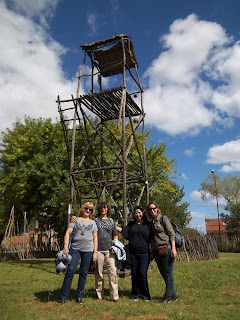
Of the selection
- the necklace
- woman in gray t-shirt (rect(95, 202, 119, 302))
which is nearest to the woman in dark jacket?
woman in gray t-shirt (rect(95, 202, 119, 302))

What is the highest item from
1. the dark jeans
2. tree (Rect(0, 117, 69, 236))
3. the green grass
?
tree (Rect(0, 117, 69, 236))

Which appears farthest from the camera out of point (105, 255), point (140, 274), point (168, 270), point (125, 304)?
point (105, 255)

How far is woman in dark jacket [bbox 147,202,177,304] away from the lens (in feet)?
16.7

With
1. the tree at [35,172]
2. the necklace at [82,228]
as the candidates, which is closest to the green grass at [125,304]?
the necklace at [82,228]

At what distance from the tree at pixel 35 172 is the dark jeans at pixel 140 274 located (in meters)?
11.5

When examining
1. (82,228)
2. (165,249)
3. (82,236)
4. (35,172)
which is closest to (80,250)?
(82,236)

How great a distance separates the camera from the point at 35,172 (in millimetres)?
17516

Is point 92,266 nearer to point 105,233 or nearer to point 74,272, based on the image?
point 74,272

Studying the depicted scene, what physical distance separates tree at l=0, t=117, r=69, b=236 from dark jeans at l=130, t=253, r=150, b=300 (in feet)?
37.8

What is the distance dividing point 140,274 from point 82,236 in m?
1.32

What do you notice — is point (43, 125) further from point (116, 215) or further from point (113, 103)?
point (113, 103)

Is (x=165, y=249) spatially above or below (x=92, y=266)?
above

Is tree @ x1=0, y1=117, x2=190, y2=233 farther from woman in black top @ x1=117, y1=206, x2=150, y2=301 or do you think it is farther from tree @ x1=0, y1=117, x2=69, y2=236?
woman in black top @ x1=117, y1=206, x2=150, y2=301

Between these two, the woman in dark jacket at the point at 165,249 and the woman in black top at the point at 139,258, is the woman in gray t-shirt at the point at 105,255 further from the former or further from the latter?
the woman in dark jacket at the point at 165,249
